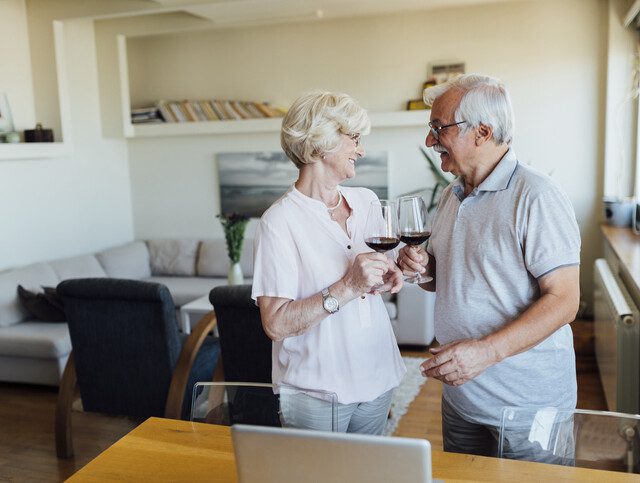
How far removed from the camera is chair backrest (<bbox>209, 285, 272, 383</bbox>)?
2756mm

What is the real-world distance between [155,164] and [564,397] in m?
5.13

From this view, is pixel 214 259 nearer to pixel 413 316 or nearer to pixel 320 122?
pixel 413 316

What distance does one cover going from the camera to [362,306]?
1.77 m

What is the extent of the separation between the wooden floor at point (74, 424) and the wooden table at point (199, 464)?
1.85m

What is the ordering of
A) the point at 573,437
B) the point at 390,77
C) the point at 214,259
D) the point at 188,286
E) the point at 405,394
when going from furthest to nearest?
the point at 214,259 → the point at 390,77 → the point at 188,286 → the point at 405,394 → the point at 573,437

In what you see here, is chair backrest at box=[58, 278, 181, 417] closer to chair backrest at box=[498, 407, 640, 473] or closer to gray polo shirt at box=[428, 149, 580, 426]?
gray polo shirt at box=[428, 149, 580, 426]

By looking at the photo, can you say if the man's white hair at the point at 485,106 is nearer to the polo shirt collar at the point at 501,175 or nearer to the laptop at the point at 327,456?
the polo shirt collar at the point at 501,175

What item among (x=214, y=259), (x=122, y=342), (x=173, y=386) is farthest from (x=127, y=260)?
(x=173, y=386)

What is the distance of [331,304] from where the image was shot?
1.64 meters

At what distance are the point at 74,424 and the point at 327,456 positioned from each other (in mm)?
3145

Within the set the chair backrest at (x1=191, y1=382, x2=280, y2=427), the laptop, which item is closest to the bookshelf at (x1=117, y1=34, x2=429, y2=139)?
the chair backrest at (x1=191, y1=382, x2=280, y2=427)

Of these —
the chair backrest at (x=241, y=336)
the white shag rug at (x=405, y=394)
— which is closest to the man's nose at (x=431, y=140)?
the chair backrest at (x=241, y=336)

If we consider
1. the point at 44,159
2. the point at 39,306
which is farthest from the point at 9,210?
the point at 39,306

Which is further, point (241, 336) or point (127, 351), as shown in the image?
point (127, 351)
